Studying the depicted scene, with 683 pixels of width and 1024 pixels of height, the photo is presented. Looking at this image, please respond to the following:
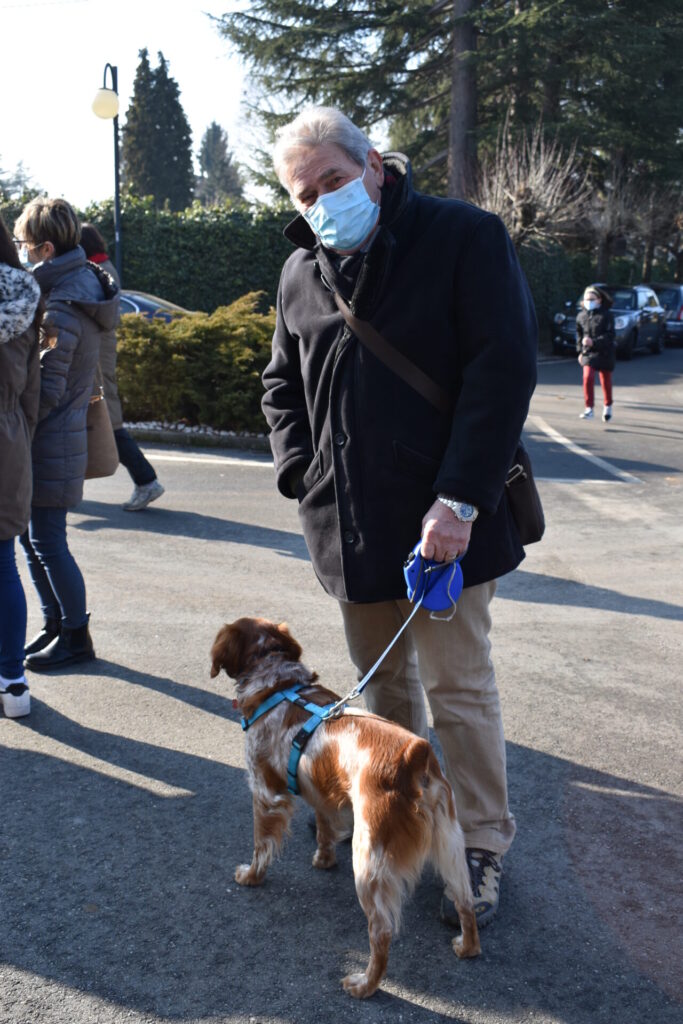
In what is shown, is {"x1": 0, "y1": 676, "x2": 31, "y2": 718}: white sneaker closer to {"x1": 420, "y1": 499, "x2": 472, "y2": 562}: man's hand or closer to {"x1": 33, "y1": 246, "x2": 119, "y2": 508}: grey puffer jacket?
{"x1": 33, "y1": 246, "x2": 119, "y2": 508}: grey puffer jacket

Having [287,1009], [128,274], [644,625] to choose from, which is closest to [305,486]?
[287,1009]

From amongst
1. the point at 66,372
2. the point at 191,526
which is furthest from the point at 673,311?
the point at 66,372

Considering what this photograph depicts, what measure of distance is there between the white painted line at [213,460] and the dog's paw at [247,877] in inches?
282

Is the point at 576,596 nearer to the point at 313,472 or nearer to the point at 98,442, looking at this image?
the point at 98,442

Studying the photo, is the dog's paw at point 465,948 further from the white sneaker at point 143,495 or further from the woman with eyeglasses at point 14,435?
the white sneaker at point 143,495

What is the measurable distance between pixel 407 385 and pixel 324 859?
1607 millimetres

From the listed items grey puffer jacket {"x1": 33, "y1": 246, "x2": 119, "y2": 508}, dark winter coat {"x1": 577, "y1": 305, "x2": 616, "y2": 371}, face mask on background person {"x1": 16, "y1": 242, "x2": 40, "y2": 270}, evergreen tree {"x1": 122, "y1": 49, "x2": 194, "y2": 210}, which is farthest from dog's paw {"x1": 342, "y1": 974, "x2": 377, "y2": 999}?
evergreen tree {"x1": 122, "y1": 49, "x2": 194, "y2": 210}

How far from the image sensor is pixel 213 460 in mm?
10578

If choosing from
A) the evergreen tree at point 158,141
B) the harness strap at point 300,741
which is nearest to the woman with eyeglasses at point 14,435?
the harness strap at point 300,741

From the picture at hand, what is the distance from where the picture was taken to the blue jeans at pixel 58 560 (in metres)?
4.81

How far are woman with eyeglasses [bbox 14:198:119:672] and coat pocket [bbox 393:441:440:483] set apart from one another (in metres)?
2.37

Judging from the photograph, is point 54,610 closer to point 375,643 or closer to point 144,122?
point 375,643

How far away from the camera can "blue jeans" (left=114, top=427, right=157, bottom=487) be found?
8.04m

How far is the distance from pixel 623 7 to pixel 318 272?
31.1m
